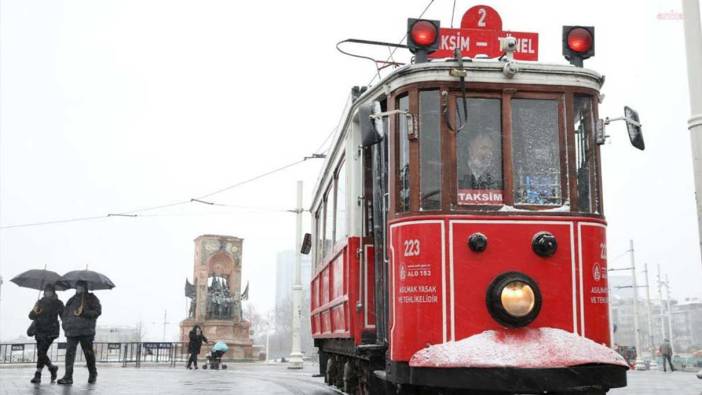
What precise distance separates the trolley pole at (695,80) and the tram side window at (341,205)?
12.3ft

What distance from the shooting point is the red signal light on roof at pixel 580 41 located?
24.6 feet

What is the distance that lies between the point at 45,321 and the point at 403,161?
8.47m

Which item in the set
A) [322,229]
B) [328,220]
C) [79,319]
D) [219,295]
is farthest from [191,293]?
[328,220]

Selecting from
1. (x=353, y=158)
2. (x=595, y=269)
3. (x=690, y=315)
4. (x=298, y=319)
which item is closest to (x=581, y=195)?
(x=595, y=269)

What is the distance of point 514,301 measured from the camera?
258 inches

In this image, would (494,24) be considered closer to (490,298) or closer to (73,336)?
(490,298)

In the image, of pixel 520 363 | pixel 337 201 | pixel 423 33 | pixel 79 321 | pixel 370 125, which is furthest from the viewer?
pixel 79 321

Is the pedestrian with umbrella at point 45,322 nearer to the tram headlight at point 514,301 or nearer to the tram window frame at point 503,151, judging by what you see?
the tram window frame at point 503,151

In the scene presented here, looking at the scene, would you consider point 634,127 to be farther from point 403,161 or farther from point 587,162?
point 403,161

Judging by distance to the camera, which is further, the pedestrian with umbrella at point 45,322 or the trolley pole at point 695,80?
the pedestrian with umbrella at point 45,322

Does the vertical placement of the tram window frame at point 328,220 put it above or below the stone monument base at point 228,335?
above

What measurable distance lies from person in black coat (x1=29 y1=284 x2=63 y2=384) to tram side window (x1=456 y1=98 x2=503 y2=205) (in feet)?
29.1

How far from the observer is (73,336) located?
510 inches

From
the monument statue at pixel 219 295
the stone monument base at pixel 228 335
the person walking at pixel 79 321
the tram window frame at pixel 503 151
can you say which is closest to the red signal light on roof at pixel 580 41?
the tram window frame at pixel 503 151
